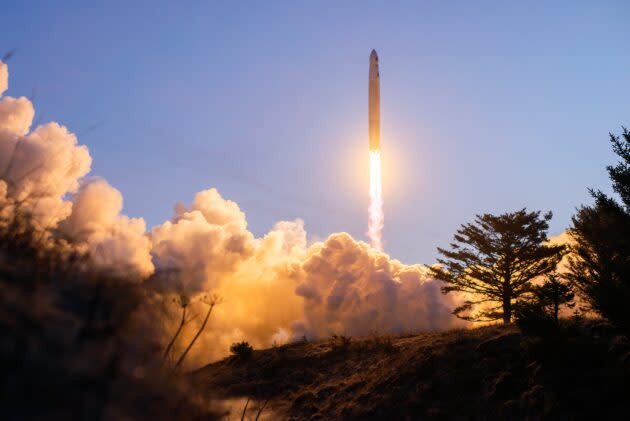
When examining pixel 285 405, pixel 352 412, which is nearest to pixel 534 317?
pixel 352 412

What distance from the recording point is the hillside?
54.6 ft

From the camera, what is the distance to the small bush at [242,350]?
1279 inches

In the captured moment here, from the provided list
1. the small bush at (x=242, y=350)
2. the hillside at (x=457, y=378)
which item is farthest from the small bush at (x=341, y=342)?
the small bush at (x=242, y=350)

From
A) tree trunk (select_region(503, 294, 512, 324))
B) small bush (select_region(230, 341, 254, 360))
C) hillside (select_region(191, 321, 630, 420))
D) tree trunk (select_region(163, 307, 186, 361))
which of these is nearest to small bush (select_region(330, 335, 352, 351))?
hillside (select_region(191, 321, 630, 420))

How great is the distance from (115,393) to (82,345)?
0.66 feet

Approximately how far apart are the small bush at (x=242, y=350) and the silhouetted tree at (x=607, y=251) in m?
20.1

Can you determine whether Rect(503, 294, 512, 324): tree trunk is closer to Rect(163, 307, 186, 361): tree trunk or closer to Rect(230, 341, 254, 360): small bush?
Rect(230, 341, 254, 360): small bush

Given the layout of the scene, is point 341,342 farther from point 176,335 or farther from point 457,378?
point 176,335

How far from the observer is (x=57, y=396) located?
1.57 meters

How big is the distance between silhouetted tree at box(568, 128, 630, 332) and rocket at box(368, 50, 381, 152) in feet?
95.4

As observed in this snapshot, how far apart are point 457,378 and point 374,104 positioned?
47219 mm

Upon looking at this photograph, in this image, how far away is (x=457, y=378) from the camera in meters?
20.2

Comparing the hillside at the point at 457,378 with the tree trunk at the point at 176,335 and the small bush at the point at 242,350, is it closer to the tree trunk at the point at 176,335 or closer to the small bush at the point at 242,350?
the small bush at the point at 242,350

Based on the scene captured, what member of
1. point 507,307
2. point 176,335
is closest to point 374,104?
point 507,307
